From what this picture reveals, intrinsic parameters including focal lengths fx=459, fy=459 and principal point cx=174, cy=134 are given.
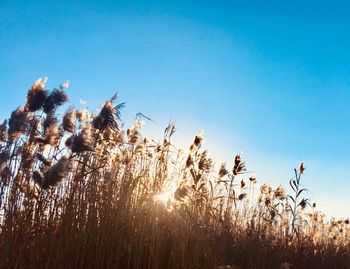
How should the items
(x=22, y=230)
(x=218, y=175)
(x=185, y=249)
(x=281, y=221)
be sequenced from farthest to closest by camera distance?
1. (x=281, y=221)
2. (x=218, y=175)
3. (x=185, y=249)
4. (x=22, y=230)

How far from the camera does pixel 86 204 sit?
161 inches

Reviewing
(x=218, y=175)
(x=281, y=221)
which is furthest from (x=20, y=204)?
(x=281, y=221)

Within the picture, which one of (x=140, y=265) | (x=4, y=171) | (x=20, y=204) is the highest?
(x=4, y=171)

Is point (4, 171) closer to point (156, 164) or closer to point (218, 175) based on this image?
point (156, 164)

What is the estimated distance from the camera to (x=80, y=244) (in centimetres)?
380

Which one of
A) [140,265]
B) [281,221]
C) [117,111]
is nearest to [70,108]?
[117,111]

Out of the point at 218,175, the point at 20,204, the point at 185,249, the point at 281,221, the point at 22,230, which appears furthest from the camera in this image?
the point at 281,221

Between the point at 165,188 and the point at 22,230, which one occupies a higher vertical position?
the point at 165,188

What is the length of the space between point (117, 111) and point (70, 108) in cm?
60

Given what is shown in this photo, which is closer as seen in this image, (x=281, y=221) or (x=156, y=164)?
(x=156, y=164)

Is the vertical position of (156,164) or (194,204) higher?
(156,164)

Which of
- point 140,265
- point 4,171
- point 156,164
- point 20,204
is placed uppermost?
point 156,164

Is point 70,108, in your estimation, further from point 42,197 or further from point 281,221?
point 281,221

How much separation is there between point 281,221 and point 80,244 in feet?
17.2
